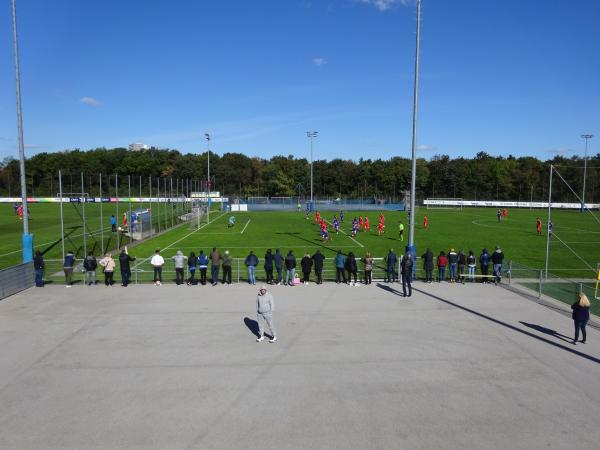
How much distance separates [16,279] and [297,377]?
1235 centimetres

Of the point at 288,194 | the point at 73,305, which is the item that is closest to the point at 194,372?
Answer: the point at 73,305

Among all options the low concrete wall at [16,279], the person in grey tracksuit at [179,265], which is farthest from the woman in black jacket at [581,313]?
the low concrete wall at [16,279]

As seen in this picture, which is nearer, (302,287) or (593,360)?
(593,360)

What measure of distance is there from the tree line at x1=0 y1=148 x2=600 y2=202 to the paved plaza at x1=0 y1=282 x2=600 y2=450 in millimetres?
100532

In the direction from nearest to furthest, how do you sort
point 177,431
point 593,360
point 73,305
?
1. point 177,431
2. point 593,360
3. point 73,305

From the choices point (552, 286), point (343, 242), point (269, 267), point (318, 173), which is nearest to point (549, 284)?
Answer: point (552, 286)

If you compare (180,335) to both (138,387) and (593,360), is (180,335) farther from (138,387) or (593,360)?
(593,360)

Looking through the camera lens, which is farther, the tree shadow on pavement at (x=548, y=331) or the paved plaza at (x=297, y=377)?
the tree shadow on pavement at (x=548, y=331)

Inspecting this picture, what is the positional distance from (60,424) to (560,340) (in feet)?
37.3

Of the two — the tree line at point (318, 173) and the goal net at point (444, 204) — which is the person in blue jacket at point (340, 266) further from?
the tree line at point (318, 173)

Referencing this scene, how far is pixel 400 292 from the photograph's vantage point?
56.3 feet

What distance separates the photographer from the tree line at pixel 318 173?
4537 inches

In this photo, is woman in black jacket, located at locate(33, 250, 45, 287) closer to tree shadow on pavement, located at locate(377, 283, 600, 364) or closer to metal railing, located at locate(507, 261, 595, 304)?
tree shadow on pavement, located at locate(377, 283, 600, 364)

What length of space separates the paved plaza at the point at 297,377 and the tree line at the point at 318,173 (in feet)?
330
